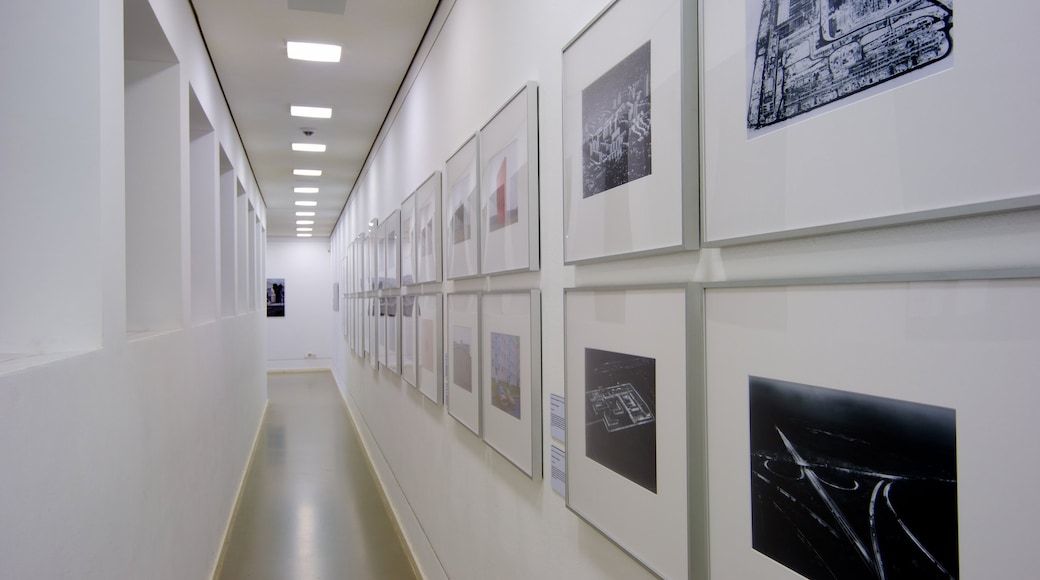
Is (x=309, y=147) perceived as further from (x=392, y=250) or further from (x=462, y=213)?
(x=462, y=213)

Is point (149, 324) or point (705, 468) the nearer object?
point (705, 468)

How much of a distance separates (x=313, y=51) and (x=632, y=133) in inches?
150

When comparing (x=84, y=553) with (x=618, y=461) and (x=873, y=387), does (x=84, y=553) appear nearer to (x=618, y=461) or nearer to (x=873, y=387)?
(x=618, y=461)

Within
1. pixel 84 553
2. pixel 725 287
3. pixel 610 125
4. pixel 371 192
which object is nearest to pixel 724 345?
pixel 725 287

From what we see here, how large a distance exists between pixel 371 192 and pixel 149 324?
433cm

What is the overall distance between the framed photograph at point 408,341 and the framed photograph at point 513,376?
160 centimetres

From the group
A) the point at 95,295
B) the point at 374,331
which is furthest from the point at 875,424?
the point at 374,331

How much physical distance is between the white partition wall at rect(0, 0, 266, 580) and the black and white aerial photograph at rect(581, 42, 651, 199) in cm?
133

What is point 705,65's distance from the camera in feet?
3.63

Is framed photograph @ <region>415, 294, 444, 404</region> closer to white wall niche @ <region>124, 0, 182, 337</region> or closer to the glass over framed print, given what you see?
the glass over framed print

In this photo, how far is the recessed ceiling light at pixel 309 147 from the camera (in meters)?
7.24

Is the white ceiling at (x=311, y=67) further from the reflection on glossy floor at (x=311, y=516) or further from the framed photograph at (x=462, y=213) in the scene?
the reflection on glossy floor at (x=311, y=516)

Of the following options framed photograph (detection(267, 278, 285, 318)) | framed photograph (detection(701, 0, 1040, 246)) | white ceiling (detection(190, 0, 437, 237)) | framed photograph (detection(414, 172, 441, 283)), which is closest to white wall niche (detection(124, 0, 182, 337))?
white ceiling (detection(190, 0, 437, 237))

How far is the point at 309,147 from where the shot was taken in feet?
24.2
